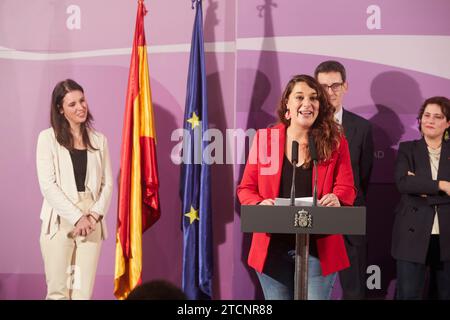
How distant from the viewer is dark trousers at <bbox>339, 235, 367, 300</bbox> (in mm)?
4988

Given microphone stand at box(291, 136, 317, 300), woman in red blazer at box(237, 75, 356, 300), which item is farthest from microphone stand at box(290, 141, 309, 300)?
woman in red blazer at box(237, 75, 356, 300)

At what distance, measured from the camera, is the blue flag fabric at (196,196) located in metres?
5.04

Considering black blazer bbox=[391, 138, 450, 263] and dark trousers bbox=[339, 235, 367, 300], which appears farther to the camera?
dark trousers bbox=[339, 235, 367, 300]

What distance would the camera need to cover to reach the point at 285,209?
11.4 feet

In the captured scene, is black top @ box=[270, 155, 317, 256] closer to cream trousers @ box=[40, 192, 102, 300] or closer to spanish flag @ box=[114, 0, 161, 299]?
spanish flag @ box=[114, 0, 161, 299]

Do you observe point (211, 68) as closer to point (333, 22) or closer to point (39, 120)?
point (333, 22)

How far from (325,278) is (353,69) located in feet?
6.52

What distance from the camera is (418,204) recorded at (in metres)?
4.83

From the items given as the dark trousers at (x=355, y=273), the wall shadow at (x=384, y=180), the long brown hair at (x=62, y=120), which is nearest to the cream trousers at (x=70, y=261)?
the long brown hair at (x=62, y=120)

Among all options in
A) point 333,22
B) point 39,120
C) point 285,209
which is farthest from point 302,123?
point 39,120

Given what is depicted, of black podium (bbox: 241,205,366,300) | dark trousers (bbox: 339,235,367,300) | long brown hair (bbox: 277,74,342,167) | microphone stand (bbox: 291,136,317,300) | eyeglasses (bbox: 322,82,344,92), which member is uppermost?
eyeglasses (bbox: 322,82,344,92)

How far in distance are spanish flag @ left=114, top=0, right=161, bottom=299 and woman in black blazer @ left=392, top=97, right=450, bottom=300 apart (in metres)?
1.95

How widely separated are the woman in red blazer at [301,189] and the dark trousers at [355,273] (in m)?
0.88

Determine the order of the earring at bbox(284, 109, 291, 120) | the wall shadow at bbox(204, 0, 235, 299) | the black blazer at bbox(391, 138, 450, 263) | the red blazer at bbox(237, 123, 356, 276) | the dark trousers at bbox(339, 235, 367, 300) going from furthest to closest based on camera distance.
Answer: the wall shadow at bbox(204, 0, 235, 299) → the dark trousers at bbox(339, 235, 367, 300) → the black blazer at bbox(391, 138, 450, 263) → the earring at bbox(284, 109, 291, 120) → the red blazer at bbox(237, 123, 356, 276)
